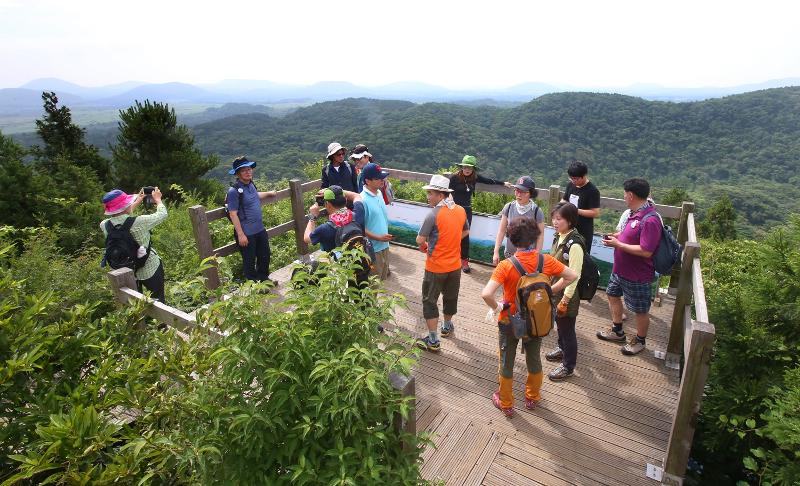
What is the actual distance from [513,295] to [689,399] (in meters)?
1.32

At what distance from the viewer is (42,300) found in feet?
7.06

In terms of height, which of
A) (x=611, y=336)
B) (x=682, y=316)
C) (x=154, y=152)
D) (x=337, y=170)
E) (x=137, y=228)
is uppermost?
(x=337, y=170)

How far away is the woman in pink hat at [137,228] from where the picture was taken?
4020mm

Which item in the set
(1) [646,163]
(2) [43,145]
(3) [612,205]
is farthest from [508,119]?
(3) [612,205]


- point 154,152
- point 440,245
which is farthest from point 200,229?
point 154,152

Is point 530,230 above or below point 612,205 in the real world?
above

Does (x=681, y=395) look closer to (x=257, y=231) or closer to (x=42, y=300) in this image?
(x=42, y=300)

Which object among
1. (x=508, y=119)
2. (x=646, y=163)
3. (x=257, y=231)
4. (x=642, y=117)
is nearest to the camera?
(x=257, y=231)

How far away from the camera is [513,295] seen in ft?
11.1

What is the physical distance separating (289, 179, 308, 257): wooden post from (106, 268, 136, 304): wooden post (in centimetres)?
317

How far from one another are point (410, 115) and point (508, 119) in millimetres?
25830

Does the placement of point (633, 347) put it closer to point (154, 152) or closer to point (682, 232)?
point (682, 232)

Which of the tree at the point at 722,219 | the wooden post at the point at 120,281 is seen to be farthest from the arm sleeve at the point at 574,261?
the tree at the point at 722,219

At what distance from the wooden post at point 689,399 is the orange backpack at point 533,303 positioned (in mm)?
945
